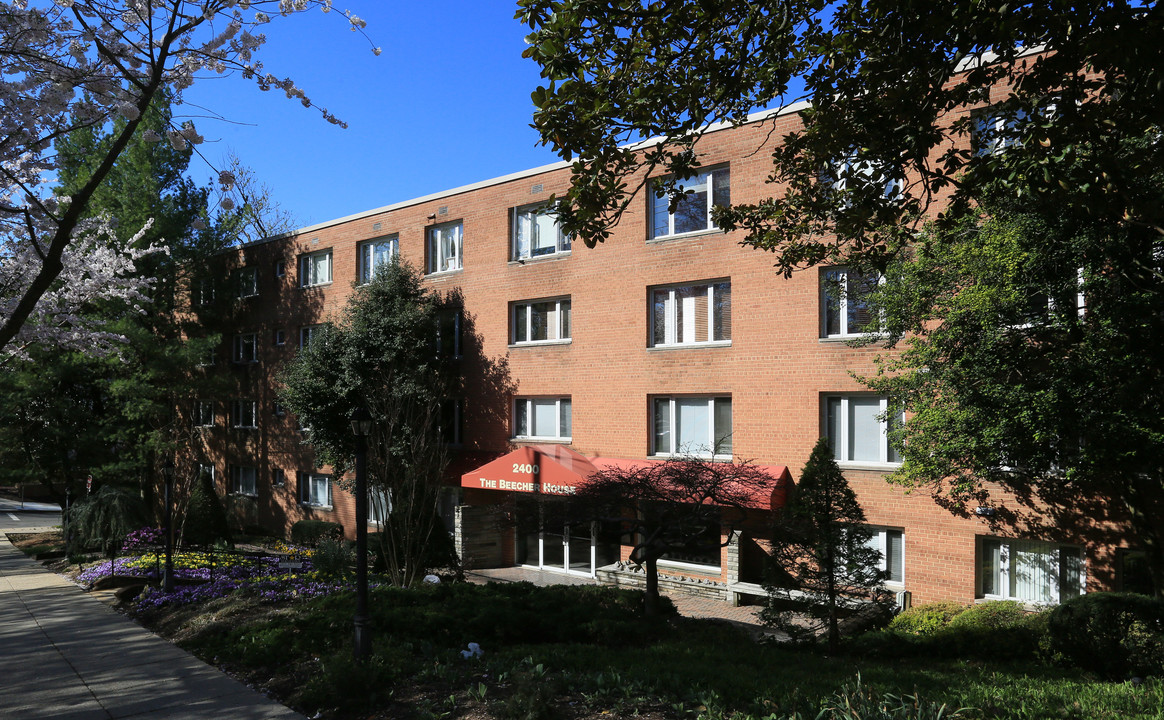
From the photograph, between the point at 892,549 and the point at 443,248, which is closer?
the point at 892,549

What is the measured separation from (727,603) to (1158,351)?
34.0 feet

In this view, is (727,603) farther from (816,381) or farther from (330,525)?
(330,525)

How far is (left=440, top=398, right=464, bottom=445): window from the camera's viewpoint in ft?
80.8

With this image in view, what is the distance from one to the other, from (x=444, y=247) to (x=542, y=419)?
6978 millimetres

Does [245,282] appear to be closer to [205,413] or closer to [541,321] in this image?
[205,413]

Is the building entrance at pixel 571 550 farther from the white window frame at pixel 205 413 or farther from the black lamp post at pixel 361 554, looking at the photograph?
the white window frame at pixel 205 413

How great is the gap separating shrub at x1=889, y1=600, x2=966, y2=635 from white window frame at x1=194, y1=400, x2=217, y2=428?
30484 mm

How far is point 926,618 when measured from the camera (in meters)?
13.6

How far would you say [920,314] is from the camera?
494 inches

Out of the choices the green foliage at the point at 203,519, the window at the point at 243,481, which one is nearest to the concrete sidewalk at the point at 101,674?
the green foliage at the point at 203,519

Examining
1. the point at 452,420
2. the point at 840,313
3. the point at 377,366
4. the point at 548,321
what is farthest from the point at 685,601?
the point at 377,366

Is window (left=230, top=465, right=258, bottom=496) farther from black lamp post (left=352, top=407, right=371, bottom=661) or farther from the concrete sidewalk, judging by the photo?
black lamp post (left=352, top=407, right=371, bottom=661)

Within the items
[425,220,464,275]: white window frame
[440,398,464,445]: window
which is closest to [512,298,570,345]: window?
[425,220,464,275]: white window frame

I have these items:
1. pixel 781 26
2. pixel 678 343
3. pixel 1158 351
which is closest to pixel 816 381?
pixel 678 343
